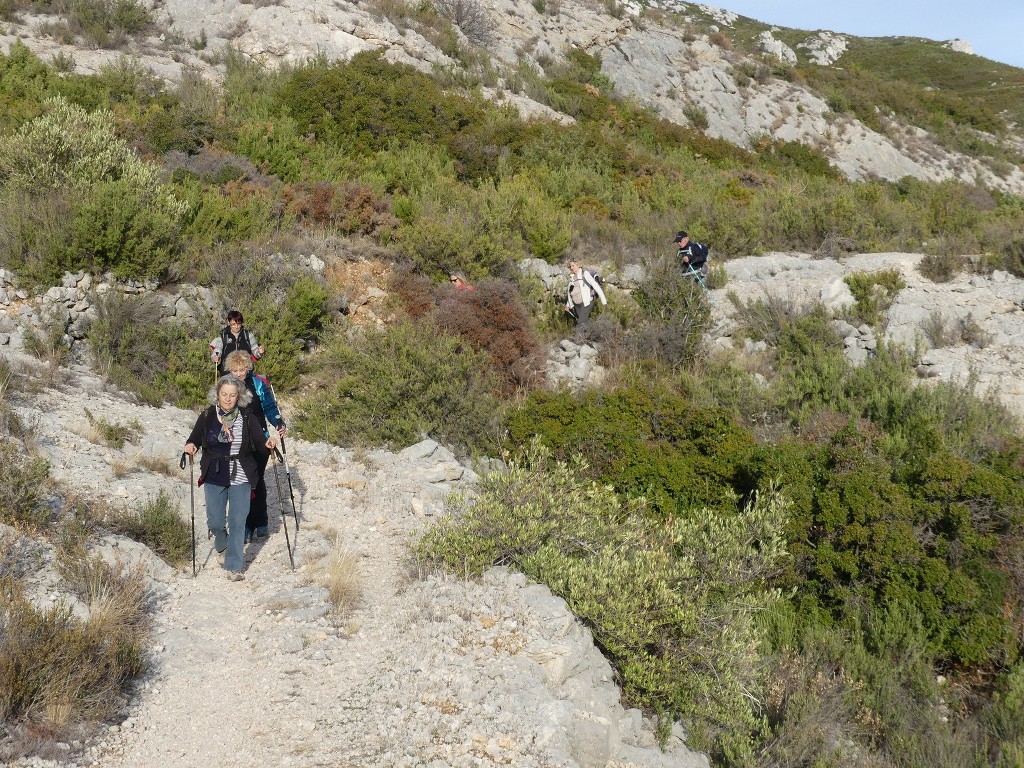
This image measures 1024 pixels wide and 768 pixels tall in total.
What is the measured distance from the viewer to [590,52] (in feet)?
89.4

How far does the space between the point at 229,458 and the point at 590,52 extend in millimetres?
26696

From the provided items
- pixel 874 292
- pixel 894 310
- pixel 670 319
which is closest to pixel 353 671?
pixel 670 319

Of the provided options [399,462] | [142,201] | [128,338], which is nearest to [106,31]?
[142,201]

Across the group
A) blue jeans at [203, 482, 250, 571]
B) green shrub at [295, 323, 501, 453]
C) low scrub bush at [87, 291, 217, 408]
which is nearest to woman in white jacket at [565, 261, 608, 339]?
green shrub at [295, 323, 501, 453]

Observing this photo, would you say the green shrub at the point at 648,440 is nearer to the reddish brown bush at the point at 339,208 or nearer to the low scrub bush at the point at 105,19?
the reddish brown bush at the point at 339,208

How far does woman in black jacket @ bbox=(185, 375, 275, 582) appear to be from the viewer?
209 inches

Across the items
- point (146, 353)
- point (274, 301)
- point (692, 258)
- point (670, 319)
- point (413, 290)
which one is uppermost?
point (692, 258)

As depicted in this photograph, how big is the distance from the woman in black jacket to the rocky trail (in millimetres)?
367

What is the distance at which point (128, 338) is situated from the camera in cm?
842

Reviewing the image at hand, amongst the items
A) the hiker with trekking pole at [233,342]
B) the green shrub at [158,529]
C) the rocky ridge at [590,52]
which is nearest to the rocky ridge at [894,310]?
the hiker with trekking pole at [233,342]

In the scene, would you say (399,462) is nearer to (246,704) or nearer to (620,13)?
(246,704)

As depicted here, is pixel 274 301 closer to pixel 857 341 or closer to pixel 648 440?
pixel 648 440

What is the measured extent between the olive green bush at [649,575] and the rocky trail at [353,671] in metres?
0.19

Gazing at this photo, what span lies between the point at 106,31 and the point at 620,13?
867 inches
